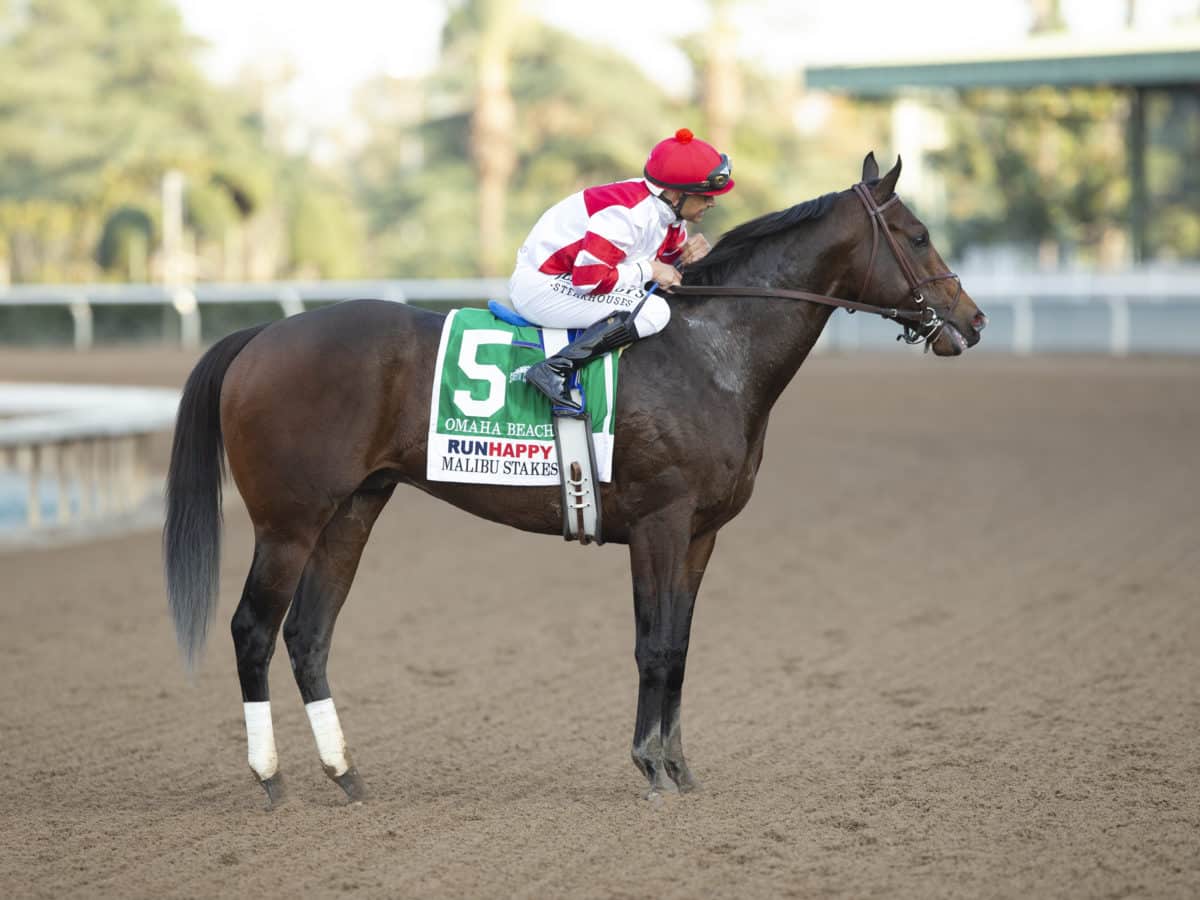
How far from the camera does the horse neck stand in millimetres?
4715

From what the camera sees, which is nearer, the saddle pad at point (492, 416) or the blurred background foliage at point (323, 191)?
the saddle pad at point (492, 416)

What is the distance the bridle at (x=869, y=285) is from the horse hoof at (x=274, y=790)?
1.82 metres

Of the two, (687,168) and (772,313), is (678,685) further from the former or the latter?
(687,168)

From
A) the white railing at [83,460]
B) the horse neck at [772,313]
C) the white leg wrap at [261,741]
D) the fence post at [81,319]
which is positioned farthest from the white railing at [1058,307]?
the white leg wrap at [261,741]

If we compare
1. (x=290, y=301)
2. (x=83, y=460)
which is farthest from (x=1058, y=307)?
(x=83, y=460)

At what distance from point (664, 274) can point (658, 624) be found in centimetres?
102

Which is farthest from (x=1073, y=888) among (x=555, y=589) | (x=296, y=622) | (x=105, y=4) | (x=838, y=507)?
(x=105, y=4)

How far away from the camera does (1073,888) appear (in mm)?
3688

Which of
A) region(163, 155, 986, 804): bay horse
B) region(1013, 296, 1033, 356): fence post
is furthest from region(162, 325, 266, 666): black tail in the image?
region(1013, 296, 1033, 356): fence post

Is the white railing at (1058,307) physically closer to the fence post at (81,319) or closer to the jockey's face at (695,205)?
the fence post at (81,319)

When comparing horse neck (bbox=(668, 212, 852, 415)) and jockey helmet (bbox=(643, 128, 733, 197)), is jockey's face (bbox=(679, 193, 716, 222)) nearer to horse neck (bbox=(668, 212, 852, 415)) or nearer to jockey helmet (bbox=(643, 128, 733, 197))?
jockey helmet (bbox=(643, 128, 733, 197))

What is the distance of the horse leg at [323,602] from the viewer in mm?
4652

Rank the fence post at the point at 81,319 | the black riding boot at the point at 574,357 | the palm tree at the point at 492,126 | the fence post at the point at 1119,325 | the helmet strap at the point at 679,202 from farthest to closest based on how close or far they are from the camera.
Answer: the palm tree at the point at 492,126 < the fence post at the point at 81,319 < the fence post at the point at 1119,325 < the helmet strap at the point at 679,202 < the black riding boot at the point at 574,357

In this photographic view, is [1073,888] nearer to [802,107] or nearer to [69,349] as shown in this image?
[69,349]
